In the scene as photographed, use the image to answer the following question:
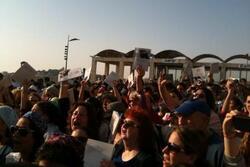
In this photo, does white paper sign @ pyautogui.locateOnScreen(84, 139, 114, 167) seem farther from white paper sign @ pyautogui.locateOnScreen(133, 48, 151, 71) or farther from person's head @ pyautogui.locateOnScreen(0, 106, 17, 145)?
white paper sign @ pyautogui.locateOnScreen(133, 48, 151, 71)

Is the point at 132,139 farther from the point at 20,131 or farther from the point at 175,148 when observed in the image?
the point at 20,131

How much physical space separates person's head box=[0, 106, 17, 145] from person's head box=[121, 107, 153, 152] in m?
1.05

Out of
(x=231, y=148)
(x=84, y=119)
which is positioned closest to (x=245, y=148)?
(x=231, y=148)

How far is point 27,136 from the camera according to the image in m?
4.48

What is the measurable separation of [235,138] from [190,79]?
11.1 meters

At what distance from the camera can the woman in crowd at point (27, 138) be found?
4363 millimetres

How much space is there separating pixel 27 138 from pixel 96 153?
2.24ft

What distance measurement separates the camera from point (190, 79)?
48.6 ft

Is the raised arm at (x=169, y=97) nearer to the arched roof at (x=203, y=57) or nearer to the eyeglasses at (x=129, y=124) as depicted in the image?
the eyeglasses at (x=129, y=124)

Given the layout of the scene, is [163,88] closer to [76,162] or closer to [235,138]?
[235,138]

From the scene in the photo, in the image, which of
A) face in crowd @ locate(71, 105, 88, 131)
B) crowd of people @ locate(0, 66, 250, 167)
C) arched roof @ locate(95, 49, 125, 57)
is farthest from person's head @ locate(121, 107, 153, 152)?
arched roof @ locate(95, 49, 125, 57)

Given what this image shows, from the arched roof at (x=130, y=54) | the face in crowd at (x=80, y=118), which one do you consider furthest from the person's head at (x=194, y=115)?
the arched roof at (x=130, y=54)

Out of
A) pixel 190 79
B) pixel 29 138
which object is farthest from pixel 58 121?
pixel 190 79

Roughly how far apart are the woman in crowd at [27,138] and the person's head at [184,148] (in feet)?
4.31
